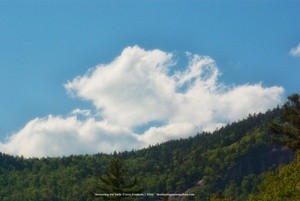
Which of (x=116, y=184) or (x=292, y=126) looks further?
(x=116, y=184)

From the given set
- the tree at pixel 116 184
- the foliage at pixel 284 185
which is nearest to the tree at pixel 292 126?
the foliage at pixel 284 185

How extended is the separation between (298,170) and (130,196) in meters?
20.0

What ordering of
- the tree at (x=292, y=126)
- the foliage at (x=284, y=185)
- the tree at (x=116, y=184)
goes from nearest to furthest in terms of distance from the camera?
the foliage at (x=284, y=185) < the tree at (x=292, y=126) < the tree at (x=116, y=184)

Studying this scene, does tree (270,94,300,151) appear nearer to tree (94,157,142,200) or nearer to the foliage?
the foliage

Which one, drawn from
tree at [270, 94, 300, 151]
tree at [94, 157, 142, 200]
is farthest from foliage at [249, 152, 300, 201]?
tree at [94, 157, 142, 200]

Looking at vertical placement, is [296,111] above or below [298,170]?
above

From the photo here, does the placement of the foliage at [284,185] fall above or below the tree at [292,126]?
below

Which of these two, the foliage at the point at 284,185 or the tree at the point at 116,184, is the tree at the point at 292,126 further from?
the tree at the point at 116,184

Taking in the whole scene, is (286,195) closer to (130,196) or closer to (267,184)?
(267,184)

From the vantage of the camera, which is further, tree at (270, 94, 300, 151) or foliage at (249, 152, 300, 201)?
tree at (270, 94, 300, 151)

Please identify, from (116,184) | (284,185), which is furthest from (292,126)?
(116,184)

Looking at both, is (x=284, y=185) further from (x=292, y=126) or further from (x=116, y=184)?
(x=116, y=184)

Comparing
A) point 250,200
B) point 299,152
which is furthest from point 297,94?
point 250,200

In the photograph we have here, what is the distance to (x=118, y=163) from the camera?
58281mm
